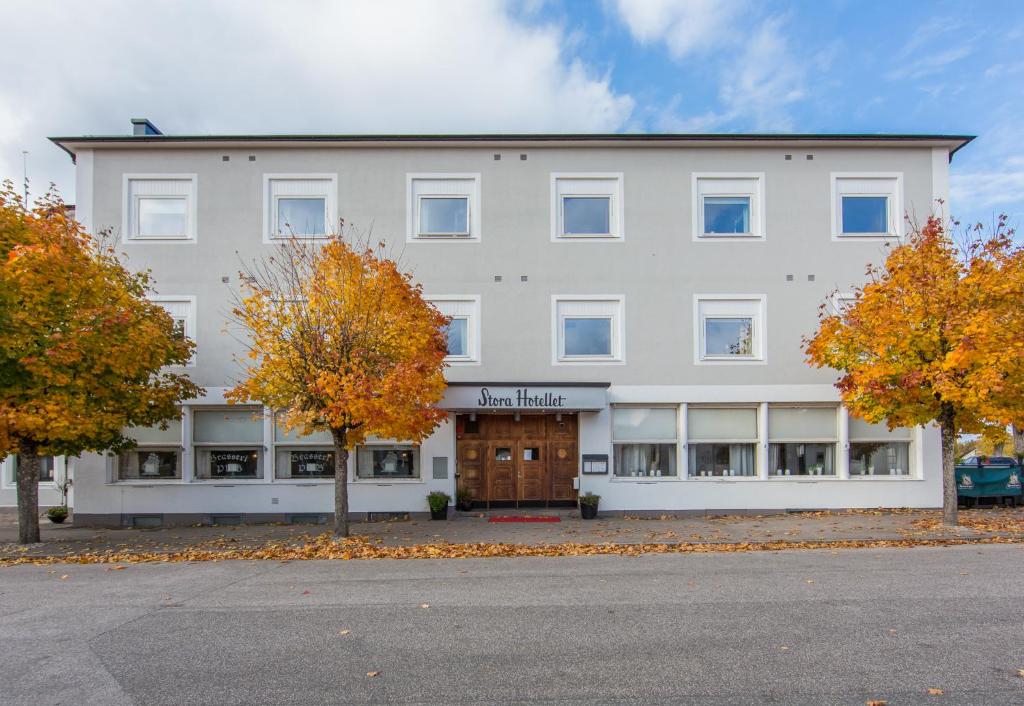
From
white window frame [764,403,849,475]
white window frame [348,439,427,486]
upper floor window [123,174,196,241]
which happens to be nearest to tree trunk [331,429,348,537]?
white window frame [348,439,427,486]

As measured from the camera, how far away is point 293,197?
637 inches

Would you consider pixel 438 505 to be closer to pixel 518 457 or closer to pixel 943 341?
pixel 518 457

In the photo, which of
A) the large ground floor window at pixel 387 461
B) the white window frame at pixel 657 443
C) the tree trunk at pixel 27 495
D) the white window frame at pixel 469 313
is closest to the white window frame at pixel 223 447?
the large ground floor window at pixel 387 461

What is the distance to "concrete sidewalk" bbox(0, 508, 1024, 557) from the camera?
12.4 meters

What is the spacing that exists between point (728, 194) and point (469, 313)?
7384 mm

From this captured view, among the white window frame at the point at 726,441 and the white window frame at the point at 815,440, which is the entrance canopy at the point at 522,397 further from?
the white window frame at the point at 815,440

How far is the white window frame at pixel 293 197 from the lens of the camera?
16.0 metres

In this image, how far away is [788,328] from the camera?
15.9m

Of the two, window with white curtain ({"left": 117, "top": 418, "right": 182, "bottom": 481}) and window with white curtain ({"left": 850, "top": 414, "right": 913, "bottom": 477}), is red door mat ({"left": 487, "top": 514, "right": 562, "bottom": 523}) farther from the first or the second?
window with white curtain ({"left": 117, "top": 418, "right": 182, "bottom": 481})

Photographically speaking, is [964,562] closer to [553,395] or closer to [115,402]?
[553,395]

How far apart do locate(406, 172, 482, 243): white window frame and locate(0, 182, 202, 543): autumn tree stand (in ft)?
20.7

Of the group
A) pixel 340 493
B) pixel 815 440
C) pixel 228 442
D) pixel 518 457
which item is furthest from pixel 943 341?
pixel 228 442

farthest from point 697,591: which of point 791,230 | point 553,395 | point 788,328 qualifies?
point 791,230

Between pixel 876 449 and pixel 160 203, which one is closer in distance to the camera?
pixel 876 449
